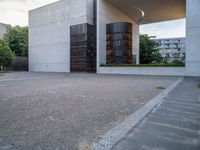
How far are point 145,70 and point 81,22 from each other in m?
11.4

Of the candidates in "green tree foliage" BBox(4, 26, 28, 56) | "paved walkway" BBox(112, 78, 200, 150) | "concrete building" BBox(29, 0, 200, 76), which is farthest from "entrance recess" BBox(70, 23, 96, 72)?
"paved walkway" BBox(112, 78, 200, 150)

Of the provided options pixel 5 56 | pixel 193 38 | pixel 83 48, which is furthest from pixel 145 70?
pixel 5 56

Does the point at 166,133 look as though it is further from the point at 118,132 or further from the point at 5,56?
the point at 5,56

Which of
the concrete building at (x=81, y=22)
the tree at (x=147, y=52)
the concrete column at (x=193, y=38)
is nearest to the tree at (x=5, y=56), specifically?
the concrete building at (x=81, y=22)

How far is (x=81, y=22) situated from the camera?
79.5 feet

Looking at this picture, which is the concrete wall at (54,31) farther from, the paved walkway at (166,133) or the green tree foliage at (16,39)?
the paved walkway at (166,133)

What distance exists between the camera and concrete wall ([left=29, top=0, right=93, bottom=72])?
971 inches

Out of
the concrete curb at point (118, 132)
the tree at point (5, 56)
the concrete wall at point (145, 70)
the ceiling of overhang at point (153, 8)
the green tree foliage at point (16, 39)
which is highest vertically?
the ceiling of overhang at point (153, 8)

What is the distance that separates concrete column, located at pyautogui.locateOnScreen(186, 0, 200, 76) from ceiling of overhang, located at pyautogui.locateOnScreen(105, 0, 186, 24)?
690 cm

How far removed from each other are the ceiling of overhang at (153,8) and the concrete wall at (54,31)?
4798 mm

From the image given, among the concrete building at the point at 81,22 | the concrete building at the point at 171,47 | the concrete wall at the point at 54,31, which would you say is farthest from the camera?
the concrete building at the point at 171,47

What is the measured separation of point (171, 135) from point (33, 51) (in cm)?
3248

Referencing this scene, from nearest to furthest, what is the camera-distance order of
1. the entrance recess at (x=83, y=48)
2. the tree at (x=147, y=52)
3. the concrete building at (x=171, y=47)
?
the entrance recess at (x=83, y=48), the tree at (x=147, y=52), the concrete building at (x=171, y=47)

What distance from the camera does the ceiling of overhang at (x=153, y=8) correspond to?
23083 mm
